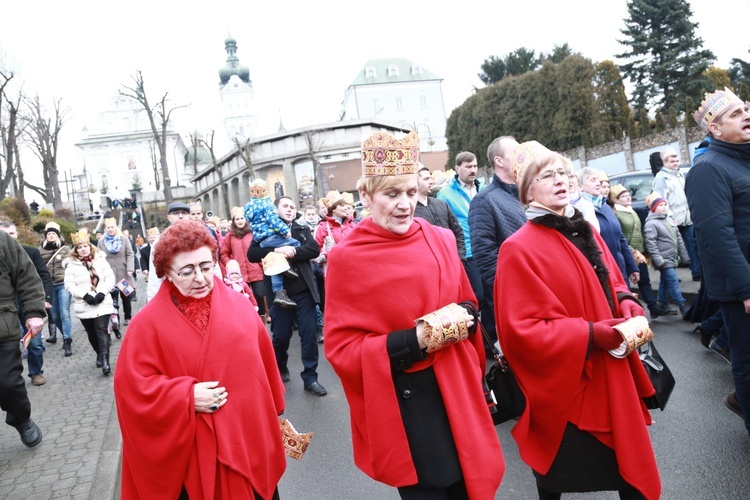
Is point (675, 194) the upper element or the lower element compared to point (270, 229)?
lower

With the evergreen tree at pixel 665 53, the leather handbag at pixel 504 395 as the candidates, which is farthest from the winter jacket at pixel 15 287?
the evergreen tree at pixel 665 53

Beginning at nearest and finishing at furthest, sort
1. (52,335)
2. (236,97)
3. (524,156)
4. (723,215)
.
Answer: (524,156)
(723,215)
(52,335)
(236,97)

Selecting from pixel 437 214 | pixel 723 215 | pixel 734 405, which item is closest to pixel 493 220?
pixel 437 214

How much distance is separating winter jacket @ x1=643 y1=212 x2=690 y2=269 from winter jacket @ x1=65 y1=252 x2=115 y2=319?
7.54m

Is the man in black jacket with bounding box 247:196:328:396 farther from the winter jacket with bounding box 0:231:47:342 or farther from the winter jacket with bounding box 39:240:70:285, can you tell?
the winter jacket with bounding box 39:240:70:285

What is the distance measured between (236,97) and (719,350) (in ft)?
382

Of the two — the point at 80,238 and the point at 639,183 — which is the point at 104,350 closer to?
the point at 80,238

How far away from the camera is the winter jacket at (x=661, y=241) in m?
8.28

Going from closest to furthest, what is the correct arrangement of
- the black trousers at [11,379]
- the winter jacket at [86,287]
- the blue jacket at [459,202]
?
the black trousers at [11,379], the blue jacket at [459,202], the winter jacket at [86,287]

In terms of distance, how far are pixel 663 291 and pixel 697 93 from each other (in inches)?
1512

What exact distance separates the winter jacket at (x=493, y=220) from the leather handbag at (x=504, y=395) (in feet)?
7.71

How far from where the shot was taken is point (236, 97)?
11462 cm

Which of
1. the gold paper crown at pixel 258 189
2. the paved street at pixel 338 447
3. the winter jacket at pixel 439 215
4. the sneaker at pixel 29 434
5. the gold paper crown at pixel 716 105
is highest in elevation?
the gold paper crown at pixel 258 189

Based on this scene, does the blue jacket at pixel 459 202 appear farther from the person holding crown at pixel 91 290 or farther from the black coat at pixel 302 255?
the person holding crown at pixel 91 290
